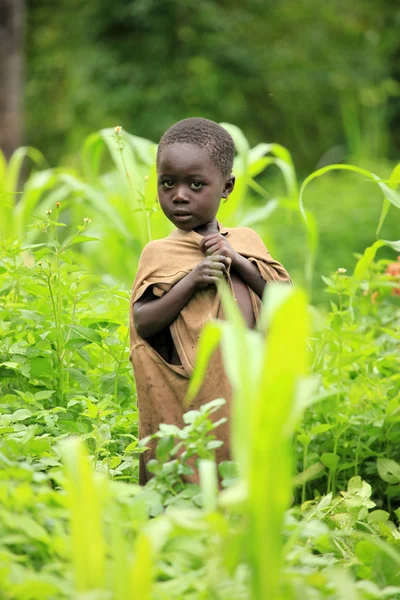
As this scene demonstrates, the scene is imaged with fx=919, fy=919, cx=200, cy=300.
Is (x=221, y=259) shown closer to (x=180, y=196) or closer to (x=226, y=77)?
(x=180, y=196)

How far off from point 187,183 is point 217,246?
197 mm

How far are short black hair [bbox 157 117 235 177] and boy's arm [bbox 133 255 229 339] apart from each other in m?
0.31

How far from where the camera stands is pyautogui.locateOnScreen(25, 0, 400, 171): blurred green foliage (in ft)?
35.9

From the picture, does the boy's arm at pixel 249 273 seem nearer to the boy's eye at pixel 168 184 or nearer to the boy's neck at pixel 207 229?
the boy's neck at pixel 207 229

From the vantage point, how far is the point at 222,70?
11594 millimetres

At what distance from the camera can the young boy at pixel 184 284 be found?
8.29 feet

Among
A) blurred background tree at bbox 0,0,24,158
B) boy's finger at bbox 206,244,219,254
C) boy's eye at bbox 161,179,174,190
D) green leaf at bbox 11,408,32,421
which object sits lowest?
green leaf at bbox 11,408,32,421

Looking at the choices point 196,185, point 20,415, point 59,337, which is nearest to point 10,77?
point 59,337

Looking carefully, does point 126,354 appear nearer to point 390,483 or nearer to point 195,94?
point 390,483

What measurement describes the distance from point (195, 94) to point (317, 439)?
8346 mm

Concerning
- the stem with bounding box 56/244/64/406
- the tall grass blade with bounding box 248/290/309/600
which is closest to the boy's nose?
the stem with bounding box 56/244/64/406

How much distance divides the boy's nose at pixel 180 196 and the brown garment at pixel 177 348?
0.12 metres

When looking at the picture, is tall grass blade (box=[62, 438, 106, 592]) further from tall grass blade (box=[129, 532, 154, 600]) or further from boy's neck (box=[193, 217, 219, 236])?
boy's neck (box=[193, 217, 219, 236])

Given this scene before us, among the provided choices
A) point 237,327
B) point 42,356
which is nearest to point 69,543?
point 237,327
